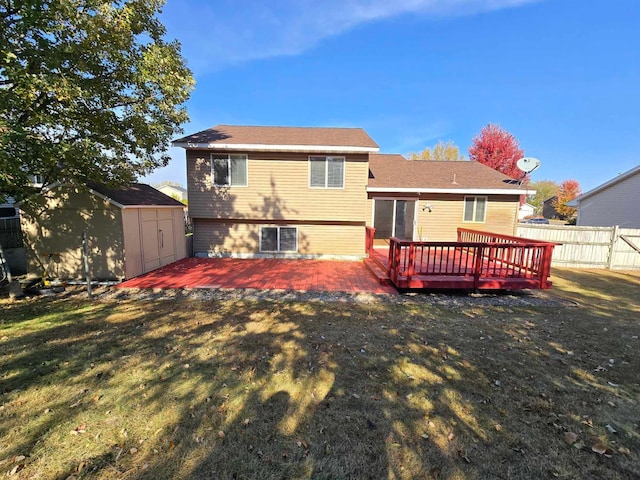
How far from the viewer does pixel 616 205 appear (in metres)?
15.5

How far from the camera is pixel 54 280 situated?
25.4 ft

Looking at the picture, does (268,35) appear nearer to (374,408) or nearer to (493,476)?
(374,408)

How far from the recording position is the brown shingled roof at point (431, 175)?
1195cm

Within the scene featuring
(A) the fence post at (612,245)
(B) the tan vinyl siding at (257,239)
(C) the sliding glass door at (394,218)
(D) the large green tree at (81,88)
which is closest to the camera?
(D) the large green tree at (81,88)

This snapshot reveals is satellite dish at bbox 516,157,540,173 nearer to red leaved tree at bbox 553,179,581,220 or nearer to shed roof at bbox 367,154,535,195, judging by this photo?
shed roof at bbox 367,154,535,195

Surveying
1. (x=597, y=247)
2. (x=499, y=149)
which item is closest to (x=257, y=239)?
(x=597, y=247)

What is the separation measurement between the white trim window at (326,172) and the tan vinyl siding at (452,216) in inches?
79.5

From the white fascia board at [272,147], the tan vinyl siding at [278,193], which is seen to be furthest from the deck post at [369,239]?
the white fascia board at [272,147]

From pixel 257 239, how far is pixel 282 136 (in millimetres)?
4126

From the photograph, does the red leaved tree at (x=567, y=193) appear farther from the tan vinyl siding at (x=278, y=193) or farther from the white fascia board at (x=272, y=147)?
the white fascia board at (x=272, y=147)

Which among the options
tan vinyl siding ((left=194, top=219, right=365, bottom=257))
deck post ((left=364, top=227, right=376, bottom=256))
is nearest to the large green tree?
tan vinyl siding ((left=194, top=219, right=365, bottom=257))

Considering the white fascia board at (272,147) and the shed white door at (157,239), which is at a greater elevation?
the white fascia board at (272,147)

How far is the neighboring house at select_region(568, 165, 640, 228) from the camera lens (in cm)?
1453

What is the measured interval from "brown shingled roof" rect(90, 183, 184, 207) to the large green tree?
701 millimetres
